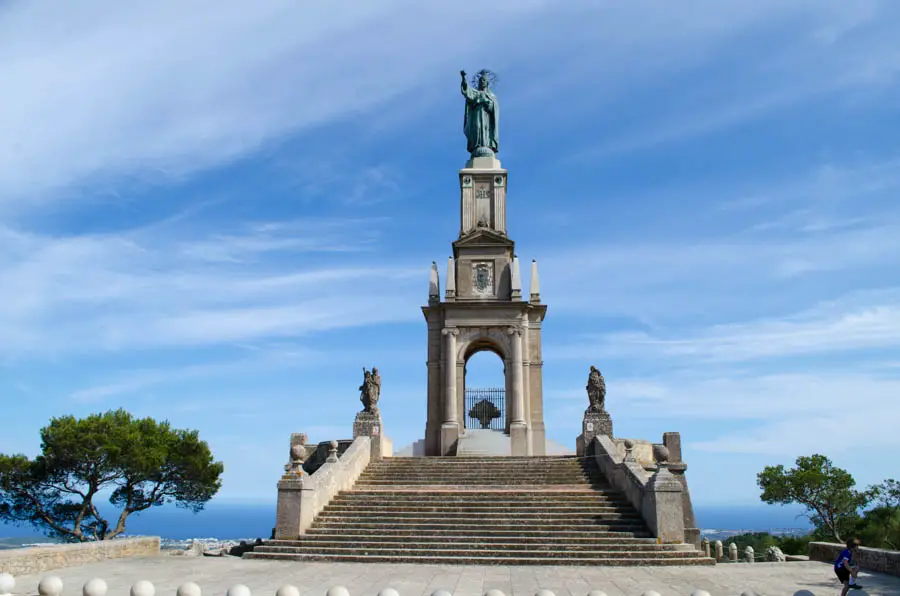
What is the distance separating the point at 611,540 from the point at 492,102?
2266 cm

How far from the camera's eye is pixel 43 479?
1268 inches

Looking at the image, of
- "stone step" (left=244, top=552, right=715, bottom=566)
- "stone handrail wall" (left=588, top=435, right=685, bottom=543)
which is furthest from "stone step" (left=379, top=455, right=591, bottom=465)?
"stone step" (left=244, top=552, right=715, bottom=566)

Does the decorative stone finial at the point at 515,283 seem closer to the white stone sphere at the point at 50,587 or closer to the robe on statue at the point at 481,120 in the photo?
the robe on statue at the point at 481,120

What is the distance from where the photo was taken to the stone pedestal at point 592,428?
23.6m

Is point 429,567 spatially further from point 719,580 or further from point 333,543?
point 719,580

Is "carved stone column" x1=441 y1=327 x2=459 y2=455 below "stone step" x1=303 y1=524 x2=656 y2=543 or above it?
above

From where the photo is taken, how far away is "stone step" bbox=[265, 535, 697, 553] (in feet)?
52.4

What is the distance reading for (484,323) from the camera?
1168 inches

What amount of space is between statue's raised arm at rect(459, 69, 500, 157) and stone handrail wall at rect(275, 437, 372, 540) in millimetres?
17795

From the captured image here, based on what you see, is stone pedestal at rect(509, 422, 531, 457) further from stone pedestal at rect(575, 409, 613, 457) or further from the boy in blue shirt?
the boy in blue shirt

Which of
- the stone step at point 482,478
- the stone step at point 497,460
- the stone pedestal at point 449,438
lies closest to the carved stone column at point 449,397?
the stone pedestal at point 449,438

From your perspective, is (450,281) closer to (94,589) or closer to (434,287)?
(434,287)

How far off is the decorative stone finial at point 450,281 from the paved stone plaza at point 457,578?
15.8m

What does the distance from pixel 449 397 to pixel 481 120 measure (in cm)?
1278
